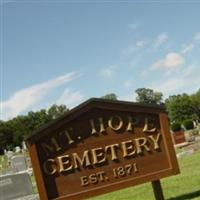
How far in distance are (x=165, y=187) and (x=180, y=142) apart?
2246 centimetres

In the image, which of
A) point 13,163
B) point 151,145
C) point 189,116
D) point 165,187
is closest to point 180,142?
point 13,163

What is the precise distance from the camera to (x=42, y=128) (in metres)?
6.70

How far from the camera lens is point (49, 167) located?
6.79 meters

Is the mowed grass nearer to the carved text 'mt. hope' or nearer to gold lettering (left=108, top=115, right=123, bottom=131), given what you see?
the carved text 'mt. hope'

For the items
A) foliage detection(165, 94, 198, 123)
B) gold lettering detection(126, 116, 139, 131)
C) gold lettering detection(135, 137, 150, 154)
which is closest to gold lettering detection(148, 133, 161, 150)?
gold lettering detection(135, 137, 150, 154)

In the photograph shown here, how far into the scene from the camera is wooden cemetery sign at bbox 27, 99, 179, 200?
6.80 m

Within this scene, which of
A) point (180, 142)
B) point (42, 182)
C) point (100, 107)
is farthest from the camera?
point (180, 142)

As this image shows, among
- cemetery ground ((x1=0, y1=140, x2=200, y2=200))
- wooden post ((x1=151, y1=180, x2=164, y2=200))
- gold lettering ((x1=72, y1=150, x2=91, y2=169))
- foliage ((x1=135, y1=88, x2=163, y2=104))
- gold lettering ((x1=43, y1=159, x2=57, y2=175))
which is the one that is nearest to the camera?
gold lettering ((x1=43, y1=159, x2=57, y2=175))

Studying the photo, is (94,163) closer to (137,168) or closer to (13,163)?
(137,168)

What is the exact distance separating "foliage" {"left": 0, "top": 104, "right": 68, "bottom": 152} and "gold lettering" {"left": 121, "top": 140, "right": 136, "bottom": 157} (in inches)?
3808

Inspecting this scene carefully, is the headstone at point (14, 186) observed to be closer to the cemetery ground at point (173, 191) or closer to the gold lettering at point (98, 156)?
the cemetery ground at point (173, 191)

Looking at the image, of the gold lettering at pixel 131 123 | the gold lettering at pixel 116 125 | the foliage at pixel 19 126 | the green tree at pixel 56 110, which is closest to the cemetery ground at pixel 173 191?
the gold lettering at pixel 131 123

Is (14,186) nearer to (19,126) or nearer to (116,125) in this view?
(116,125)

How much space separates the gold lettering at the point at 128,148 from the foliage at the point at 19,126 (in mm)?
96719
